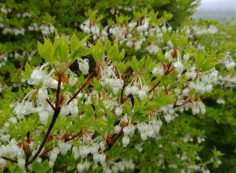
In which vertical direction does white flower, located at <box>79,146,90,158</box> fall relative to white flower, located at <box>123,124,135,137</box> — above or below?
below

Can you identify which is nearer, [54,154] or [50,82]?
[50,82]

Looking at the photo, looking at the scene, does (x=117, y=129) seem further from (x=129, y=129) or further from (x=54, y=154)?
(x=54, y=154)

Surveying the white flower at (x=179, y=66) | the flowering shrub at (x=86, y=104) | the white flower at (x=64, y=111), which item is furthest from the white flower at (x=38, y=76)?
the white flower at (x=179, y=66)

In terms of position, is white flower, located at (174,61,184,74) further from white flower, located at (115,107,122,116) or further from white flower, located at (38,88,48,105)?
white flower, located at (38,88,48,105)

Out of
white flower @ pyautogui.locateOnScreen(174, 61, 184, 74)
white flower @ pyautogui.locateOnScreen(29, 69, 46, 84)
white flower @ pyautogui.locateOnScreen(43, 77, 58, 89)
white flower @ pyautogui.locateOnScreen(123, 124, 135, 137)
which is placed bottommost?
white flower @ pyautogui.locateOnScreen(123, 124, 135, 137)

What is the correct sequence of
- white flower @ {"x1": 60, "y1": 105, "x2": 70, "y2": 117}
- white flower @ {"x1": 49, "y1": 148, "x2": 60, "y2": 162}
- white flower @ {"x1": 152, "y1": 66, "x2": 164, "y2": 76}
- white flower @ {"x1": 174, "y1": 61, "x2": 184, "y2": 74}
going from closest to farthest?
1. white flower @ {"x1": 60, "y1": 105, "x2": 70, "y2": 117}
2. white flower @ {"x1": 49, "y1": 148, "x2": 60, "y2": 162}
3. white flower @ {"x1": 174, "y1": 61, "x2": 184, "y2": 74}
4. white flower @ {"x1": 152, "y1": 66, "x2": 164, "y2": 76}

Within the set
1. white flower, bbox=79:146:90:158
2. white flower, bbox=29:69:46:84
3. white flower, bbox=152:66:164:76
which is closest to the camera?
white flower, bbox=29:69:46:84

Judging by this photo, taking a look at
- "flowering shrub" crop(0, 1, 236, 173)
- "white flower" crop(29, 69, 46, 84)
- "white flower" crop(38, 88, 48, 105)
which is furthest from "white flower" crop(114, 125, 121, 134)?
"white flower" crop(29, 69, 46, 84)

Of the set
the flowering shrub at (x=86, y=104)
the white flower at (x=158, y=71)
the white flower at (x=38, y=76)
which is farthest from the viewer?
the white flower at (x=158, y=71)

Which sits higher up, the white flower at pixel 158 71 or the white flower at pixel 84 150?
the white flower at pixel 158 71

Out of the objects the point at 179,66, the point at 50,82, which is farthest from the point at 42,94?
the point at 179,66

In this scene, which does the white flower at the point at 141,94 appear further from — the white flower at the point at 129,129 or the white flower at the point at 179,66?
the white flower at the point at 179,66

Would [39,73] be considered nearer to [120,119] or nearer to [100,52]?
[100,52]
